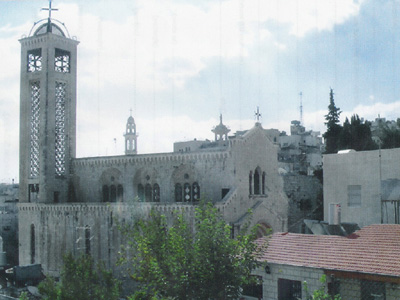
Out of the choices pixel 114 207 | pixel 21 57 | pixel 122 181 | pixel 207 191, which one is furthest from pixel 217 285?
pixel 21 57

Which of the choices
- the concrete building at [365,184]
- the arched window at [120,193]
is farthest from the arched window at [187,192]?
the concrete building at [365,184]

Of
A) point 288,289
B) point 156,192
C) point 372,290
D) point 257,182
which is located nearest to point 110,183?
point 156,192

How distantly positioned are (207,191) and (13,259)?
2245cm

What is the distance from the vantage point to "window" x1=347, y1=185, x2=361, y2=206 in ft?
83.0

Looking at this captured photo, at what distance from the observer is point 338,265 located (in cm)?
1487

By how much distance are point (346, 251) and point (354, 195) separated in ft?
33.7

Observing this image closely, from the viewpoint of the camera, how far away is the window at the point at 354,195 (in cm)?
2531

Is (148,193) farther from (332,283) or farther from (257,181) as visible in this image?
(332,283)

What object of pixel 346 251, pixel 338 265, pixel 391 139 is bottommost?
pixel 338 265

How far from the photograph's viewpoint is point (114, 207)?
29953mm

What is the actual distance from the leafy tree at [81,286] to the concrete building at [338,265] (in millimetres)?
5591

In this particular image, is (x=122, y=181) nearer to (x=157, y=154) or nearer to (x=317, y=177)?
(x=157, y=154)

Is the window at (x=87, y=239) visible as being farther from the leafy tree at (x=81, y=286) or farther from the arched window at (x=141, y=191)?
the leafy tree at (x=81, y=286)

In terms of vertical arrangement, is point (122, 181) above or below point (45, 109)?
below
